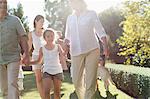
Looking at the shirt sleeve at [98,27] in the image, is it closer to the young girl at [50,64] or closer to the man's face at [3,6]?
the young girl at [50,64]

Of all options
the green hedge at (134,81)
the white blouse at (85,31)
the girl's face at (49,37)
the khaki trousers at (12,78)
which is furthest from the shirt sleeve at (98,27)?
the green hedge at (134,81)

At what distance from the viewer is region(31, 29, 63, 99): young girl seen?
24.8 ft

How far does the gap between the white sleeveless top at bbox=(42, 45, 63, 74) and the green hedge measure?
2938 mm

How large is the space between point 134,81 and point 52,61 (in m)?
4.57

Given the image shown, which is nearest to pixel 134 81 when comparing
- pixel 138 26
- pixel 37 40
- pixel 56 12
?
pixel 37 40

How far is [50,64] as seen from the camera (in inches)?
302

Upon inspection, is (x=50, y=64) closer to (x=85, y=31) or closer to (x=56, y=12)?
(x=85, y=31)

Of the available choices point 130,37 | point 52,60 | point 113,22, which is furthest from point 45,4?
point 52,60

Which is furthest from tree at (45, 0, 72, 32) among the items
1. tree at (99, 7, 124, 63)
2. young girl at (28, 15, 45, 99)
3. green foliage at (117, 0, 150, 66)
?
young girl at (28, 15, 45, 99)

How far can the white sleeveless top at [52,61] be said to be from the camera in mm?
7618

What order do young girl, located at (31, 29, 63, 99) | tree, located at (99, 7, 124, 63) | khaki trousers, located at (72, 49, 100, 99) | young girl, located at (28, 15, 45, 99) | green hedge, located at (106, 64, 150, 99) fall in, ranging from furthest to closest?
tree, located at (99, 7, 124, 63) < green hedge, located at (106, 64, 150, 99) < young girl, located at (28, 15, 45, 99) < young girl, located at (31, 29, 63, 99) < khaki trousers, located at (72, 49, 100, 99)

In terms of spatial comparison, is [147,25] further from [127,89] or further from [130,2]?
[127,89]

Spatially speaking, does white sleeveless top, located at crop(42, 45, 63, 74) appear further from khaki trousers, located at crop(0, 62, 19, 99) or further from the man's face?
the man's face

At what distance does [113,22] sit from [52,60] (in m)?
32.3
